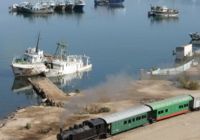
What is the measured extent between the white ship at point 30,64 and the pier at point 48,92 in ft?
6.98

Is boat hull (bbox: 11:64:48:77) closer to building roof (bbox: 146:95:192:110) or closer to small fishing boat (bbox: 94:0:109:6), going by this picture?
building roof (bbox: 146:95:192:110)

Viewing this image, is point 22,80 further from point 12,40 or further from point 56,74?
point 12,40

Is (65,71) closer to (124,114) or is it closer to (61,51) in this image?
(61,51)

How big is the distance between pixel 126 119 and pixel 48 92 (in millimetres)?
18292

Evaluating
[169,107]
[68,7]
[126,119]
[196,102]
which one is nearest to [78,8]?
[68,7]

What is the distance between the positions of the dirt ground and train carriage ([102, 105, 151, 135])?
A: 449 millimetres

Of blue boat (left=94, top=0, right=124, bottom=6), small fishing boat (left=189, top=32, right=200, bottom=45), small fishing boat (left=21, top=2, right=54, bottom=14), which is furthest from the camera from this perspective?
blue boat (left=94, top=0, right=124, bottom=6)

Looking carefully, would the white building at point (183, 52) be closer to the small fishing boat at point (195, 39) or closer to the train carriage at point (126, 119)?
the small fishing boat at point (195, 39)

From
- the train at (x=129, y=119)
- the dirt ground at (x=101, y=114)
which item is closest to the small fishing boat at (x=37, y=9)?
the dirt ground at (x=101, y=114)

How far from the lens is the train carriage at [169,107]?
127ft

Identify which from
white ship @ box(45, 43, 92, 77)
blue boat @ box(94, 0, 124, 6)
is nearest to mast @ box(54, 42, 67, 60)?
white ship @ box(45, 43, 92, 77)

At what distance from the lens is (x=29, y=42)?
88938mm

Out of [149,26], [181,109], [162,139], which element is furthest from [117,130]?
[149,26]

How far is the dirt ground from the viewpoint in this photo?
3631cm
